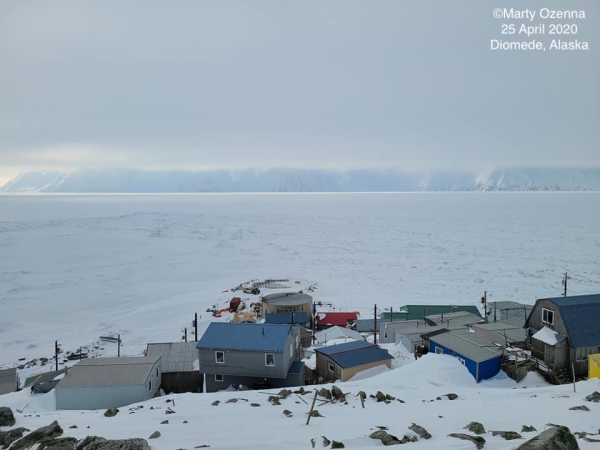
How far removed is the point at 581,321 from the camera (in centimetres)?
1862

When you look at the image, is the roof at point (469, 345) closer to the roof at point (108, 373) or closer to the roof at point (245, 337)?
the roof at point (245, 337)

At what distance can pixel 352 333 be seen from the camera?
29.7 m

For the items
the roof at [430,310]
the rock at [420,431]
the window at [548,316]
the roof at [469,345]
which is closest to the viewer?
the rock at [420,431]

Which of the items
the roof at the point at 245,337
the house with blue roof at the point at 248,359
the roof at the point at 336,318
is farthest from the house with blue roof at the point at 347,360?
the roof at the point at 336,318

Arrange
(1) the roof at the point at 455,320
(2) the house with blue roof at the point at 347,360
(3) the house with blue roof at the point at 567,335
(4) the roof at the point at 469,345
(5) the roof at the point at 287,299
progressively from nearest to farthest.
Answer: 1. (3) the house with blue roof at the point at 567,335
2. (4) the roof at the point at 469,345
3. (2) the house with blue roof at the point at 347,360
4. (1) the roof at the point at 455,320
5. (5) the roof at the point at 287,299

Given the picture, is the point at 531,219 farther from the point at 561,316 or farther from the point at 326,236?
the point at 561,316

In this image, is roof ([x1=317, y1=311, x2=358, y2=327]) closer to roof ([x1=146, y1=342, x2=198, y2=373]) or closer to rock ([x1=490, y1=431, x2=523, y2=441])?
roof ([x1=146, y1=342, x2=198, y2=373])

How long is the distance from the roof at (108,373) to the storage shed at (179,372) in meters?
1.70

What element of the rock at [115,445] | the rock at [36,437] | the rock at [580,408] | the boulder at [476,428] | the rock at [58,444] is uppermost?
the rock at [115,445]

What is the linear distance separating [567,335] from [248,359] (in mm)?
14353

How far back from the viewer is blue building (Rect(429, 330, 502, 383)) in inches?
752

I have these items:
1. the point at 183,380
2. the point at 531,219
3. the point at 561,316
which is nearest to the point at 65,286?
the point at 183,380

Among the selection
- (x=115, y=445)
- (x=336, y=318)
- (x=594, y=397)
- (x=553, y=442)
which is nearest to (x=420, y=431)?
(x=553, y=442)

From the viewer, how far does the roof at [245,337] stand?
1939 cm
